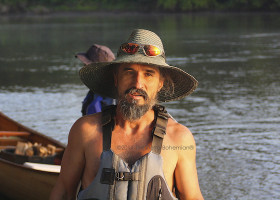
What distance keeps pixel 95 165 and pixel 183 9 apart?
76254 millimetres

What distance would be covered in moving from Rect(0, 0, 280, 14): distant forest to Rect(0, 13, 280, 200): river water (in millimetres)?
40289

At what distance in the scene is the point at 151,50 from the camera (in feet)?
9.45

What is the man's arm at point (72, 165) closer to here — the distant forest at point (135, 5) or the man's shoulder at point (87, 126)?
the man's shoulder at point (87, 126)

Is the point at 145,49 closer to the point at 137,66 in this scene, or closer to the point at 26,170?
the point at 137,66

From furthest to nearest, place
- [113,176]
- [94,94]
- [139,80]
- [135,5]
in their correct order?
[135,5]
[94,94]
[139,80]
[113,176]

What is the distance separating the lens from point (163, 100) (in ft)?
10.5

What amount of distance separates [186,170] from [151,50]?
54 cm

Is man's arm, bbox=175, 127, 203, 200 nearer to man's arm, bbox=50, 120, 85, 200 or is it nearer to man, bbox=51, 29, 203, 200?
man, bbox=51, 29, 203, 200

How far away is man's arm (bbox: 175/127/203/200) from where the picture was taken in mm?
2826

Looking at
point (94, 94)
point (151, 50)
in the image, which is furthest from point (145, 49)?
point (94, 94)

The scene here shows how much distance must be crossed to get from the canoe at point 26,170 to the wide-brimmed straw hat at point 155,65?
2.88 metres

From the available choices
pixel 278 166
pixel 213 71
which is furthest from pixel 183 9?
pixel 278 166

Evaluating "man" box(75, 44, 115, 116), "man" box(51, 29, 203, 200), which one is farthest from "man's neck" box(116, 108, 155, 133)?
"man" box(75, 44, 115, 116)

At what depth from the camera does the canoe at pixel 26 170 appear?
6207mm
